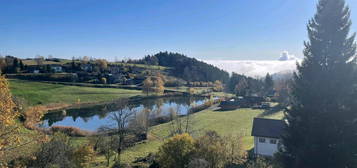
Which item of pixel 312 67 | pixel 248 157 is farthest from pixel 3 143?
pixel 248 157

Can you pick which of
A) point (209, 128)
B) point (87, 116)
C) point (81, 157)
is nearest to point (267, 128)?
point (209, 128)

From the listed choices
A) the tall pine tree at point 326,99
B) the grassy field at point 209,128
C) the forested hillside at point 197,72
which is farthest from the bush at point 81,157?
the forested hillside at point 197,72

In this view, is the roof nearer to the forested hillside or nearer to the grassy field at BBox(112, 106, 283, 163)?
the grassy field at BBox(112, 106, 283, 163)

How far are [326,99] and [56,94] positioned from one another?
7582 cm

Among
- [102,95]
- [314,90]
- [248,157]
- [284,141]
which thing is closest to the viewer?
[314,90]

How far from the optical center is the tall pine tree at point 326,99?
15.2 meters

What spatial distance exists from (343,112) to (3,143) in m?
18.0

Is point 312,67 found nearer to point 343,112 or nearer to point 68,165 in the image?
point 343,112

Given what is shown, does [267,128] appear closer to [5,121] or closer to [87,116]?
[5,121]

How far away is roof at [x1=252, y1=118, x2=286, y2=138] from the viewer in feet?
88.9

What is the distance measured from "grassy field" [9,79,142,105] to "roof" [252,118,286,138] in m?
58.0

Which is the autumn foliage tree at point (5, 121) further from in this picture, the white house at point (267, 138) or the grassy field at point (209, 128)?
the white house at point (267, 138)

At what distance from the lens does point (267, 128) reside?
2792 centimetres

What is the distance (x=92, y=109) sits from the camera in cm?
6700
